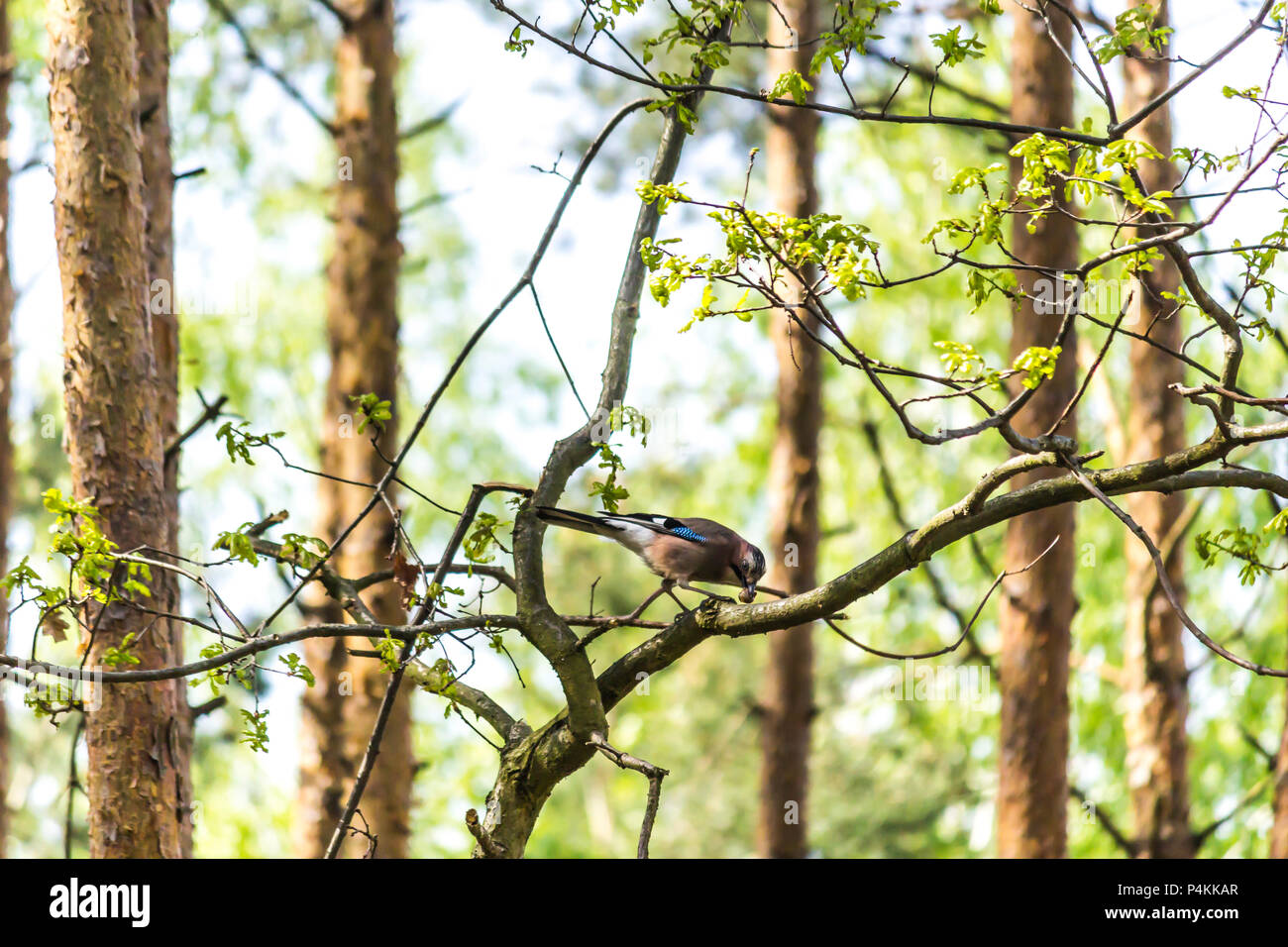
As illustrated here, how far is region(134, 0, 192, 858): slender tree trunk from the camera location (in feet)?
18.8

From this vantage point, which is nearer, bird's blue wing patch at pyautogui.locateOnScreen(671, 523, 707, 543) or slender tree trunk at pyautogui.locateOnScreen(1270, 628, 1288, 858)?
bird's blue wing patch at pyautogui.locateOnScreen(671, 523, 707, 543)

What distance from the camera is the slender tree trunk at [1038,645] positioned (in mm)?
7680

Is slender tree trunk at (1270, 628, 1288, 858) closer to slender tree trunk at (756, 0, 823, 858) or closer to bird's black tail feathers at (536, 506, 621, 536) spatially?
slender tree trunk at (756, 0, 823, 858)

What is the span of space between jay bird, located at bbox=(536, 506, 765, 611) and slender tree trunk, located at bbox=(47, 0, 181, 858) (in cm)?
206

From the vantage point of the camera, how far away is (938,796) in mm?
15055

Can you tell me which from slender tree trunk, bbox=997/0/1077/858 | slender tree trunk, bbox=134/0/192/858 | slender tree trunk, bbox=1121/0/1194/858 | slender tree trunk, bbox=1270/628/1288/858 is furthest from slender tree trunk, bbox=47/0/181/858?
slender tree trunk, bbox=1270/628/1288/858

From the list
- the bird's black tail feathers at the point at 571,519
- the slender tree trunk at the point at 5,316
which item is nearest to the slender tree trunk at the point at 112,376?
the bird's black tail feathers at the point at 571,519

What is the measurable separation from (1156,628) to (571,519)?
610 centimetres

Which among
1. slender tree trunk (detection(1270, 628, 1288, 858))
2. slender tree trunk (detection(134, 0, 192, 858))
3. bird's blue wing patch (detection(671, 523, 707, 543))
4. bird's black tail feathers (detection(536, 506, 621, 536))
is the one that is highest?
slender tree trunk (detection(134, 0, 192, 858))

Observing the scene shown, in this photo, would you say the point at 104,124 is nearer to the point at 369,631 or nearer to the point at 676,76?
the point at 676,76

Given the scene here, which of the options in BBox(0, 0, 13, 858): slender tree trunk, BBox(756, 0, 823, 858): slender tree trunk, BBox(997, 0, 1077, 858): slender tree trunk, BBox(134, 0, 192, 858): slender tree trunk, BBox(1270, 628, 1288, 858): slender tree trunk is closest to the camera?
BBox(134, 0, 192, 858): slender tree trunk

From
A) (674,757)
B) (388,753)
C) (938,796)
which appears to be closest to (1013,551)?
(388,753)

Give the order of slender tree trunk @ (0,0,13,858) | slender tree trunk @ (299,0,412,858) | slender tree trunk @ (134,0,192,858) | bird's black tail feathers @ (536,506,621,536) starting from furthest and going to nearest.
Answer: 1. slender tree trunk @ (0,0,13,858)
2. slender tree trunk @ (299,0,412,858)
3. slender tree trunk @ (134,0,192,858)
4. bird's black tail feathers @ (536,506,621,536)

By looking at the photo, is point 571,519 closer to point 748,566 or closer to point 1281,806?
point 748,566
